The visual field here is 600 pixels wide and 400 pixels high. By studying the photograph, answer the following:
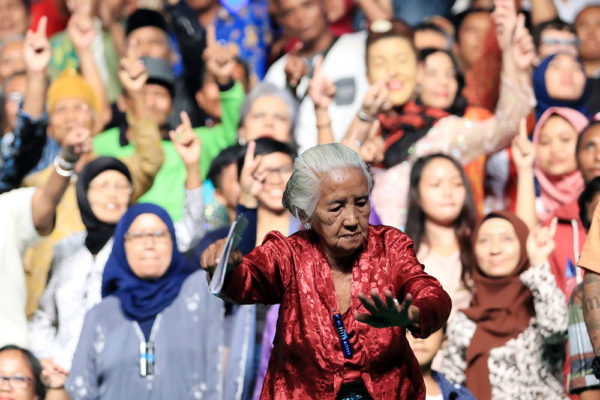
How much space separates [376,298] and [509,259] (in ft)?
7.85

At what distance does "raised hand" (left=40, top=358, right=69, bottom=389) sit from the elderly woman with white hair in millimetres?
2261

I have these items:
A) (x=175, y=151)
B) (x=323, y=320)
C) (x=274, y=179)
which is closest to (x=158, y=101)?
(x=175, y=151)

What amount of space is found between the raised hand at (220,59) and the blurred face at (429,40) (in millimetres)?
1009

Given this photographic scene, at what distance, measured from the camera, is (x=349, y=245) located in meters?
2.81

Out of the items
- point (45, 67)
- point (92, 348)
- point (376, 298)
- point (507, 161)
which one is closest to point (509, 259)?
point (507, 161)

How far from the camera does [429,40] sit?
19.4 feet

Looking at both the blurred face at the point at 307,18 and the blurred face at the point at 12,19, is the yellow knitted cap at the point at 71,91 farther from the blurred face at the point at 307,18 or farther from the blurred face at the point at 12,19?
the blurred face at the point at 307,18

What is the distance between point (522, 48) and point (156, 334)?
2409 millimetres

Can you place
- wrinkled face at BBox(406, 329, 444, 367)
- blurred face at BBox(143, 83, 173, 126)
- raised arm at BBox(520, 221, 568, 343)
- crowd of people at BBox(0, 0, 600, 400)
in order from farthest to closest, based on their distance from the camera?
blurred face at BBox(143, 83, 173, 126), crowd of people at BBox(0, 0, 600, 400), raised arm at BBox(520, 221, 568, 343), wrinkled face at BBox(406, 329, 444, 367)

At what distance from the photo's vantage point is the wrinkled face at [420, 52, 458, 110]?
5.67m

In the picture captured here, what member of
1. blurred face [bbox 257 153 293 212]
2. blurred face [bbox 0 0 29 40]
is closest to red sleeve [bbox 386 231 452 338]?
blurred face [bbox 257 153 293 212]

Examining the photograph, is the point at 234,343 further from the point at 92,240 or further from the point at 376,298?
the point at 376,298

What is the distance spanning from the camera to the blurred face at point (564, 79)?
553 cm

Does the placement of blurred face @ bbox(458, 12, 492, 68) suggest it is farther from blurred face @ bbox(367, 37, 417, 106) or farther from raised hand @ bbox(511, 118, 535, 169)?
raised hand @ bbox(511, 118, 535, 169)
